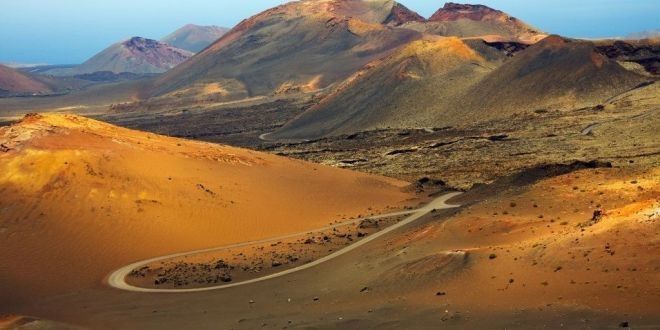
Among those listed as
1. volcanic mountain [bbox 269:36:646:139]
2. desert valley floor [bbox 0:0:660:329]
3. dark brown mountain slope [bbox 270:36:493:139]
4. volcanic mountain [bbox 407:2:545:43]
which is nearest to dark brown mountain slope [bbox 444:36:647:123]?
volcanic mountain [bbox 269:36:646:139]

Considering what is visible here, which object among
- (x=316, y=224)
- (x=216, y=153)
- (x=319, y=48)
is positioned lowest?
(x=316, y=224)

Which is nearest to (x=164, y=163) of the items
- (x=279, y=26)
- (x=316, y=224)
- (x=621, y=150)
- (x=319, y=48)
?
(x=316, y=224)

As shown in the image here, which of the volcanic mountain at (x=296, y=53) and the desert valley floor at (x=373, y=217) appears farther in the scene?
the volcanic mountain at (x=296, y=53)

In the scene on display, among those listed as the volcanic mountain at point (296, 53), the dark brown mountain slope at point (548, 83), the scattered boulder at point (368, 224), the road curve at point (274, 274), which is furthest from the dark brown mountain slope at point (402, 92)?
the scattered boulder at point (368, 224)

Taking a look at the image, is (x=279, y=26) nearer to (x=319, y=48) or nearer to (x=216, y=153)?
(x=319, y=48)

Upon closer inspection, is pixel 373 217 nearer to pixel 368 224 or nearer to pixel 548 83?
pixel 368 224

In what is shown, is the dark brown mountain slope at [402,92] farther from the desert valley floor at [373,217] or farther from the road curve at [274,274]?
the road curve at [274,274]

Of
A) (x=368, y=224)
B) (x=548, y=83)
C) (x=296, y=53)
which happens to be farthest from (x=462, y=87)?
(x=296, y=53)
